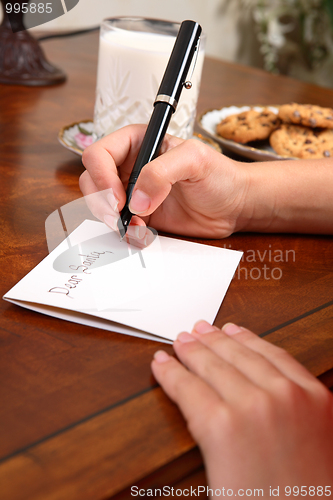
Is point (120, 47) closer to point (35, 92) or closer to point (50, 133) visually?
point (50, 133)

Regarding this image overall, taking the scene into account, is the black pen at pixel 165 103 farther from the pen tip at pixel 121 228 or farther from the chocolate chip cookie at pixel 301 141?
the chocolate chip cookie at pixel 301 141

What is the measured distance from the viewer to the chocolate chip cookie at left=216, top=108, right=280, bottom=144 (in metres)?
0.77

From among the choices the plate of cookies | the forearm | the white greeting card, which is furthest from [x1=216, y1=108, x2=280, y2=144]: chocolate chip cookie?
the white greeting card

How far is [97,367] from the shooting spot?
36 centimetres

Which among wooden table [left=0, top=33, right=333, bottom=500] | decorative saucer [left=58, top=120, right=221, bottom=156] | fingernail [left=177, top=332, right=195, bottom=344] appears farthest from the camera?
decorative saucer [left=58, top=120, right=221, bottom=156]

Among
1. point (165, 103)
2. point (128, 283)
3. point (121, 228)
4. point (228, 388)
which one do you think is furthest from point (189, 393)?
point (165, 103)

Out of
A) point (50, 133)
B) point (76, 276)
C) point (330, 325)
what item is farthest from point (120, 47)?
Result: point (330, 325)

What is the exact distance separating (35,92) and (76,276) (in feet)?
2.27

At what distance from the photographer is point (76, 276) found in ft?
1.55

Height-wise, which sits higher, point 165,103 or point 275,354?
point 165,103

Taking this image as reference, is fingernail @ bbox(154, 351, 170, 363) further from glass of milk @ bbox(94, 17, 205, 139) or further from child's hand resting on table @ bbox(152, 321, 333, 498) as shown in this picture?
glass of milk @ bbox(94, 17, 205, 139)

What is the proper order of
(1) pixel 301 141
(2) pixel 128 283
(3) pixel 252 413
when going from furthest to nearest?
(1) pixel 301 141 < (2) pixel 128 283 < (3) pixel 252 413

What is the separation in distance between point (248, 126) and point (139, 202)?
13.6 inches

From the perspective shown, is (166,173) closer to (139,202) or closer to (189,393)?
(139,202)
